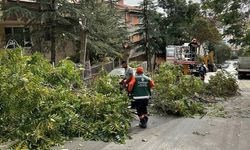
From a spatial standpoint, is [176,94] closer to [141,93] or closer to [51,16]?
[141,93]

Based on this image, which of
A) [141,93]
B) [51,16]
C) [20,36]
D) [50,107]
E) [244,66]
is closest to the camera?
[50,107]

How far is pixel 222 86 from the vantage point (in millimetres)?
17547

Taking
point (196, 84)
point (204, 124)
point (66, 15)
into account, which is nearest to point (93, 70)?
point (66, 15)

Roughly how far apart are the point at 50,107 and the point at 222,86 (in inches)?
441

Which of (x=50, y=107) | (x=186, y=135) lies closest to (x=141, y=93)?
(x=186, y=135)

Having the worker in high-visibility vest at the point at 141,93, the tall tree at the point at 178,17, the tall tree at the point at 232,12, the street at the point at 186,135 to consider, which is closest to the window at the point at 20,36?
the tall tree at the point at 232,12

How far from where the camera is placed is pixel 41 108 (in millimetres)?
7891

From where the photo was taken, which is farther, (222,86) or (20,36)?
(20,36)

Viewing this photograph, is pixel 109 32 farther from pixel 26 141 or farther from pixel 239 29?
pixel 26 141

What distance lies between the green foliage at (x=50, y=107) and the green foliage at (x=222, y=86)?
779cm

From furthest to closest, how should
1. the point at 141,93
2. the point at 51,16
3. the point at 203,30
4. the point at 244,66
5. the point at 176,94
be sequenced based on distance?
the point at 203,30 → the point at 244,66 → the point at 51,16 → the point at 176,94 → the point at 141,93

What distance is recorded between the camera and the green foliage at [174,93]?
38.4 feet

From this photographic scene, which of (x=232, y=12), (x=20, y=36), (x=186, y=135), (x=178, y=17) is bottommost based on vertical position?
(x=186, y=135)

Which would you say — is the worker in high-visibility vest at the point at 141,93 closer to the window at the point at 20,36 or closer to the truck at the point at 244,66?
the window at the point at 20,36
